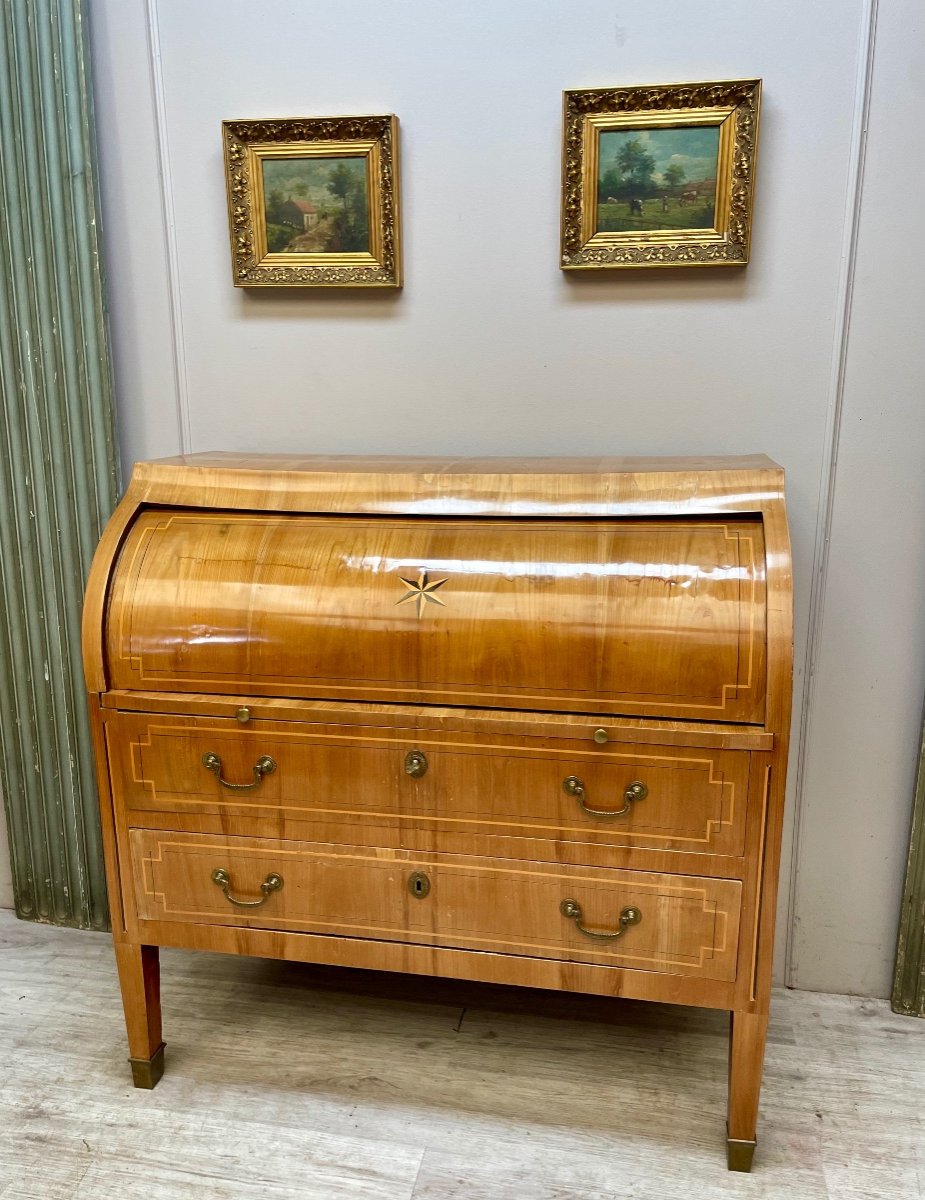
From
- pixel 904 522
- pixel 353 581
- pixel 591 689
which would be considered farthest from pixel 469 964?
pixel 904 522

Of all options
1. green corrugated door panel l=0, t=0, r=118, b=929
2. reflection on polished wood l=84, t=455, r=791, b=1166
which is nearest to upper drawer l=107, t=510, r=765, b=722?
reflection on polished wood l=84, t=455, r=791, b=1166

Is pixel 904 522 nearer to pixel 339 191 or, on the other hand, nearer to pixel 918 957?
pixel 918 957

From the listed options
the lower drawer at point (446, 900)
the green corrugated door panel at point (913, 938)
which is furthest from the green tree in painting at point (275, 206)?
the green corrugated door panel at point (913, 938)

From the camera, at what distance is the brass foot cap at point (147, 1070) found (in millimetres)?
1933

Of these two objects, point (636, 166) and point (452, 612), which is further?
point (636, 166)

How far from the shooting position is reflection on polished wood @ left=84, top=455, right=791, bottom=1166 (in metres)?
1.57

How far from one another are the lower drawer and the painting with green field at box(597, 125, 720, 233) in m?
1.35

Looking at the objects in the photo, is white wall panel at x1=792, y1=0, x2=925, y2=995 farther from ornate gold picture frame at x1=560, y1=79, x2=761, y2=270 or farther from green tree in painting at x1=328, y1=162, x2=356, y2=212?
green tree in painting at x1=328, y1=162, x2=356, y2=212

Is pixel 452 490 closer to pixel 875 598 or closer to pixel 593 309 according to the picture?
pixel 593 309

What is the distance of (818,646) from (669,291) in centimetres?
87

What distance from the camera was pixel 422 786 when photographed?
5.53 feet

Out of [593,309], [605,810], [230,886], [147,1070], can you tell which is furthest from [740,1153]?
[593,309]

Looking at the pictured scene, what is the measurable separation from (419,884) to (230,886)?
0.39 metres

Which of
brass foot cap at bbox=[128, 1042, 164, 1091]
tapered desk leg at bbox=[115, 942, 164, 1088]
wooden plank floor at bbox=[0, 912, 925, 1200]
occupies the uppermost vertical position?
tapered desk leg at bbox=[115, 942, 164, 1088]
